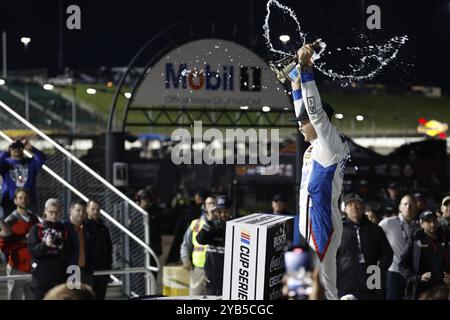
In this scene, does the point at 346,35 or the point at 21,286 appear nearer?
the point at 346,35

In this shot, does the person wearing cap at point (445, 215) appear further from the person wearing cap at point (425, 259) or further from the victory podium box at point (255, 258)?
the victory podium box at point (255, 258)

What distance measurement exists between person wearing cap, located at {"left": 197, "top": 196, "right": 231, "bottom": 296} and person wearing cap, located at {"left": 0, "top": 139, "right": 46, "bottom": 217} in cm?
288

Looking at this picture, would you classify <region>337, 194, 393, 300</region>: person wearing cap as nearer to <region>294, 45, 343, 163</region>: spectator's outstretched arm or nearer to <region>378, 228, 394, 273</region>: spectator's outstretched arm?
<region>378, 228, 394, 273</region>: spectator's outstretched arm

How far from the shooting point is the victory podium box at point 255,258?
567cm

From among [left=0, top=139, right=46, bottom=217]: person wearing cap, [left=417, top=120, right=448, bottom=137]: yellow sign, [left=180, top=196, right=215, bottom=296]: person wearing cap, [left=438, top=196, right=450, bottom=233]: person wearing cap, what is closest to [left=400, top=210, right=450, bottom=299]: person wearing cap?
[left=438, top=196, right=450, bottom=233]: person wearing cap

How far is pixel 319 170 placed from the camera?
243 inches

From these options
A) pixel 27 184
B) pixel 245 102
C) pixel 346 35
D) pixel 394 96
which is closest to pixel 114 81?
pixel 394 96

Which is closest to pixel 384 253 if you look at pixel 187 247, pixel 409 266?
pixel 409 266

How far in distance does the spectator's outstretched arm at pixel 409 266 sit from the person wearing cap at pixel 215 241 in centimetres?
174

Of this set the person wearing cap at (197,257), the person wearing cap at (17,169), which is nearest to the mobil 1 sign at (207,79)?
the person wearing cap at (197,257)

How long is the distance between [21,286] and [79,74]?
26034 millimetres

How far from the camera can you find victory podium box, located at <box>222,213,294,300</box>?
223 inches
